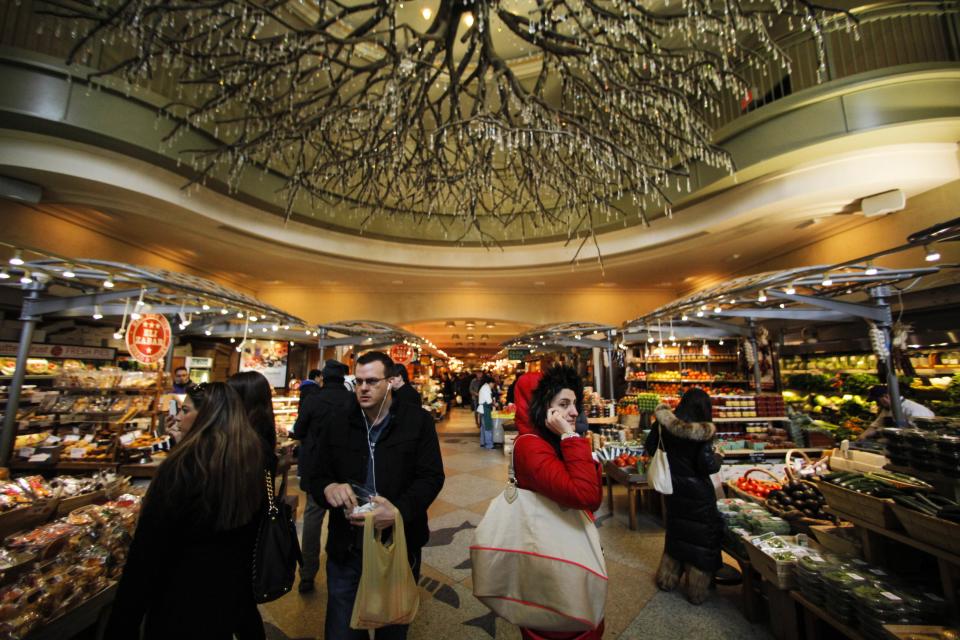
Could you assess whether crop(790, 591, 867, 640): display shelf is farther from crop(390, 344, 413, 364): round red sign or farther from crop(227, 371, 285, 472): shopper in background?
crop(390, 344, 413, 364): round red sign

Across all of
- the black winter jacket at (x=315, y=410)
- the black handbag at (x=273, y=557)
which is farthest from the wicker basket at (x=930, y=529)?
the black winter jacket at (x=315, y=410)

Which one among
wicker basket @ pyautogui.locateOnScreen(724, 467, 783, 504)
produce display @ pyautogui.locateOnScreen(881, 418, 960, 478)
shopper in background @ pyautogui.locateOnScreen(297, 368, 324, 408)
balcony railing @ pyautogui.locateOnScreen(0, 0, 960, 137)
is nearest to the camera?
produce display @ pyautogui.locateOnScreen(881, 418, 960, 478)

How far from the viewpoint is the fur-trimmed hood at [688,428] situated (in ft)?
9.93

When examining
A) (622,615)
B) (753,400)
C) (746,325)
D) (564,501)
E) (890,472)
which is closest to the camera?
(564,501)

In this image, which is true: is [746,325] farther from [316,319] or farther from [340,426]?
[316,319]

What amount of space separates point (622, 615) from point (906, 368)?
6.02m

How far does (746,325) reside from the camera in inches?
307

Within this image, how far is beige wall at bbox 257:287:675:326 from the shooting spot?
12.8 meters

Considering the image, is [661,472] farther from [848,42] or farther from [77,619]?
[848,42]

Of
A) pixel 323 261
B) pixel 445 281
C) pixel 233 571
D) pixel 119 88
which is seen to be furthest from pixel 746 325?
pixel 119 88

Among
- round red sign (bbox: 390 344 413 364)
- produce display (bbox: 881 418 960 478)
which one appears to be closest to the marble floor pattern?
produce display (bbox: 881 418 960 478)

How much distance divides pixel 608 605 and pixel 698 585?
722 mm

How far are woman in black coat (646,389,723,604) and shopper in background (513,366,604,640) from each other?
163cm

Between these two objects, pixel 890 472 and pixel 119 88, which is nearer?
pixel 890 472
